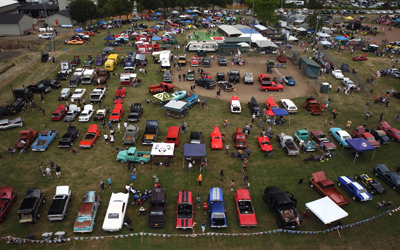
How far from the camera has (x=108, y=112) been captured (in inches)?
1387

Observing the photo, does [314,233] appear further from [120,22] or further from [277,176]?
[120,22]

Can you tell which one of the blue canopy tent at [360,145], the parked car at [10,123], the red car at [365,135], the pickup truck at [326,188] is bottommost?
the pickup truck at [326,188]

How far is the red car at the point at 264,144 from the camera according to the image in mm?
27938

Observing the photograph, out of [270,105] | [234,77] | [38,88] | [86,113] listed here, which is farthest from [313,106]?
[38,88]

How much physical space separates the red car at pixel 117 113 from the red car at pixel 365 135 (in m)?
27.2

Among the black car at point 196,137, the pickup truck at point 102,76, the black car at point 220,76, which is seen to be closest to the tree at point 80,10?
the pickup truck at point 102,76

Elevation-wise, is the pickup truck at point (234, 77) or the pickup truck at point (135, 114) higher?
the pickup truck at point (234, 77)

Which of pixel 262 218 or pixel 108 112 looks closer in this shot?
pixel 262 218

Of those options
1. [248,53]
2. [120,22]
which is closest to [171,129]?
[248,53]

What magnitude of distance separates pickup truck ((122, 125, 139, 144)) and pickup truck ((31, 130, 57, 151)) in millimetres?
7681

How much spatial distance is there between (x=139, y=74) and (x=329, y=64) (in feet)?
115

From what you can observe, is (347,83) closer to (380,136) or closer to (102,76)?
(380,136)

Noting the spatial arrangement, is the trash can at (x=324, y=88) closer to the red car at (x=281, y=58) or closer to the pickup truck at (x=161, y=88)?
the red car at (x=281, y=58)

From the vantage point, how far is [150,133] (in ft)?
97.6
